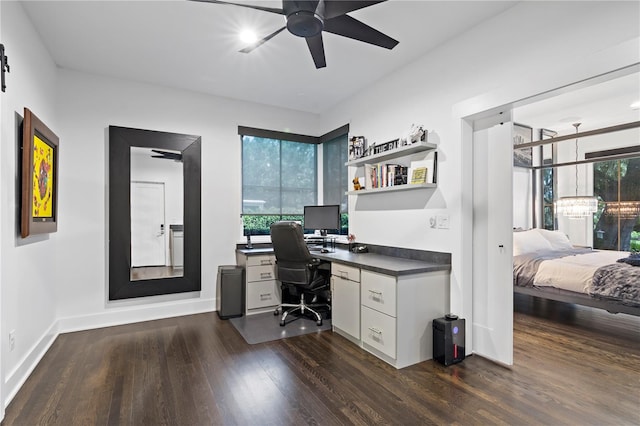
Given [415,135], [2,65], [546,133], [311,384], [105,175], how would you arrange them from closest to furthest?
[2,65], [311,384], [415,135], [105,175], [546,133]

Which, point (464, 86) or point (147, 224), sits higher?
point (464, 86)

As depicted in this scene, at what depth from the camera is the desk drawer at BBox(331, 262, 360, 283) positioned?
10.0 feet

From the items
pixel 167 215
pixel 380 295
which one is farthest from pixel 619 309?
pixel 167 215

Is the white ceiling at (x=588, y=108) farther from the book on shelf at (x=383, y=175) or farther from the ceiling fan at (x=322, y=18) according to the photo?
the ceiling fan at (x=322, y=18)

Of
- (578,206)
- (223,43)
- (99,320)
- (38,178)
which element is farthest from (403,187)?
(578,206)

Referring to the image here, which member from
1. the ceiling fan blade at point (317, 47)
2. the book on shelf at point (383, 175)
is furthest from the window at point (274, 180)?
the ceiling fan blade at point (317, 47)

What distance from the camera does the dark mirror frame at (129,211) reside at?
3.67 meters

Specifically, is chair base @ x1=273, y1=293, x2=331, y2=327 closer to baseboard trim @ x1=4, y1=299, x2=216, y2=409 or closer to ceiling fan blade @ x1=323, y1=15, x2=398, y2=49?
baseboard trim @ x1=4, y1=299, x2=216, y2=409

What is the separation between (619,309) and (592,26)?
9.25 ft

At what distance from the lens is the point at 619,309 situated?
10.8 feet

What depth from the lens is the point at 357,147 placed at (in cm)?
391

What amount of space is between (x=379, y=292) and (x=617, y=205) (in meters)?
5.45

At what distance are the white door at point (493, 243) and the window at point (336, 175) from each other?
1.92 meters

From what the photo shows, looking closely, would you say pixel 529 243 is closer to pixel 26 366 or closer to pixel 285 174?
pixel 285 174
